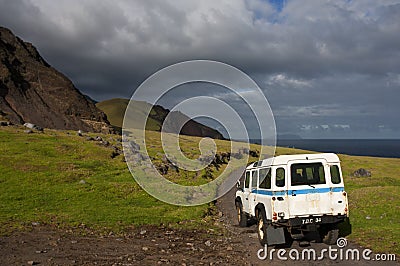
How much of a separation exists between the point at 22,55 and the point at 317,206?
9966 cm

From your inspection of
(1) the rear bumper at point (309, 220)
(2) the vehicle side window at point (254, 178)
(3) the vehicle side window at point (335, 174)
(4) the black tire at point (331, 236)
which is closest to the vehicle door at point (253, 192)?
(2) the vehicle side window at point (254, 178)

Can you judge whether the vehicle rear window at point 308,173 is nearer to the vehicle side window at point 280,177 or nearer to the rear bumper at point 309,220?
the vehicle side window at point 280,177

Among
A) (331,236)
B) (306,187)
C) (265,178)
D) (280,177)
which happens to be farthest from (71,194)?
(331,236)

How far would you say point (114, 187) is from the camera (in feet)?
84.6

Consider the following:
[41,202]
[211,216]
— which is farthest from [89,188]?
[211,216]

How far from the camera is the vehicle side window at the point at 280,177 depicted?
1310cm

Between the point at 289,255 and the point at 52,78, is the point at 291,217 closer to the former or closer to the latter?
the point at 289,255

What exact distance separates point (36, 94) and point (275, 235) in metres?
83.9

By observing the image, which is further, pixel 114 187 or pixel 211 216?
pixel 114 187

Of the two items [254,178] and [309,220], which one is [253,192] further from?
[309,220]

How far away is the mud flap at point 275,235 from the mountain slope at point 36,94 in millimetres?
63670

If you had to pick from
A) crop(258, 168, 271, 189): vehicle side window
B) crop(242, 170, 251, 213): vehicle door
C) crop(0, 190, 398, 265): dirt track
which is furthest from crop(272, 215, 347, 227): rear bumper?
crop(242, 170, 251, 213): vehicle door

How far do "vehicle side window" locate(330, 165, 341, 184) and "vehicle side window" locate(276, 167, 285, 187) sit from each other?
1911 millimetres

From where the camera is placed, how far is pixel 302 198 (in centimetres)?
1288
